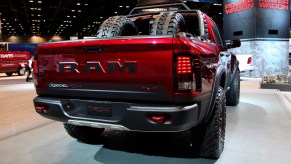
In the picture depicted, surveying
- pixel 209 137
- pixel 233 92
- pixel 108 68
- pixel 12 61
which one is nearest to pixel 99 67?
pixel 108 68

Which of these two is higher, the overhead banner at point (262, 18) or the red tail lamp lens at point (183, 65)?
the overhead banner at point (262, 18)

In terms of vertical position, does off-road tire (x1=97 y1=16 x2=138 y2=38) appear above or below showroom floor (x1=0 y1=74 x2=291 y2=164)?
above

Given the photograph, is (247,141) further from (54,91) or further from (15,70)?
(15,70)

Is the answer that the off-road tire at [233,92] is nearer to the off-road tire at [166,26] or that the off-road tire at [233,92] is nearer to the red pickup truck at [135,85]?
the red pickup truck at [135,85]

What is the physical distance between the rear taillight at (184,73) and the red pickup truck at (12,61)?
56.6ft

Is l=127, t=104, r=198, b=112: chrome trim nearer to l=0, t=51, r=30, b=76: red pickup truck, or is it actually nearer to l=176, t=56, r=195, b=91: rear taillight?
l=176, t=56, r=195, b=91: rear taillight

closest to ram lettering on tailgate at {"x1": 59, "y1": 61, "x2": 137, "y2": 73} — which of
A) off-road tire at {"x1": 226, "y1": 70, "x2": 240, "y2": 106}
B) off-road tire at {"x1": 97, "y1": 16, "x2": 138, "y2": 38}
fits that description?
off-road tire at {"x1": 97, "y1": 16, "x2": 138, "y2": 38}

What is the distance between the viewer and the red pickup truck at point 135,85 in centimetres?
225

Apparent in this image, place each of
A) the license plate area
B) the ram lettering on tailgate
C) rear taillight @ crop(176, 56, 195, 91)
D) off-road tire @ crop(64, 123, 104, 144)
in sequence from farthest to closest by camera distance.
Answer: off-road tire @ crop(64, 123, 104, 144), the license plate area, the ram lettering on tailgate, rear taillight @ crop(176, 56, 195, 91)

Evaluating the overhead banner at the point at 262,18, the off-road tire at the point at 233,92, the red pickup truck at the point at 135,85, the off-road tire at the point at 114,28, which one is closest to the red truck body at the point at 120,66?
the red pickup truck at the point at 135,85

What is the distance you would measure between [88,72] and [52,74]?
1.44 feet

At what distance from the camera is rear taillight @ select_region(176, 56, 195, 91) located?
7.32 feet

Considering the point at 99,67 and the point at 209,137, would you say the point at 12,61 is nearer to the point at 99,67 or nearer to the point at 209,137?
the point at 99,67

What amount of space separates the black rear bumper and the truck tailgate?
75 millimetres
